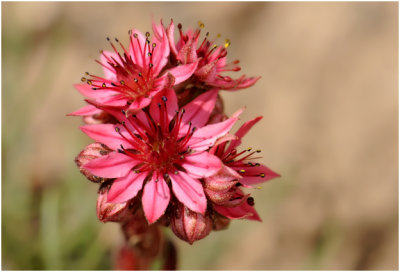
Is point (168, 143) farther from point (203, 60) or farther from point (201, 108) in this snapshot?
point (203, 60)

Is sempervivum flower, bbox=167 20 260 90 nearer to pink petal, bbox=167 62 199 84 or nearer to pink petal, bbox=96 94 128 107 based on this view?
pink petal, bbox=167 62 199 84

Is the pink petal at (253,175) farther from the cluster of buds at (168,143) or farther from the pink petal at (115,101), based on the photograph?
the pink petal at (115,101)

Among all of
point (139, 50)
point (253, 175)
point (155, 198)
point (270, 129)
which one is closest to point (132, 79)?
point (139, 50)

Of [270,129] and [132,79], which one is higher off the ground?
[270,129]

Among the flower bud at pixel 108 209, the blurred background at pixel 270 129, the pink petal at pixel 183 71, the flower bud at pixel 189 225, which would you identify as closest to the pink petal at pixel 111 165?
the flower bud at pixel 108 209

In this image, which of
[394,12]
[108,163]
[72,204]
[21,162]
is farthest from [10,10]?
[394,12]
